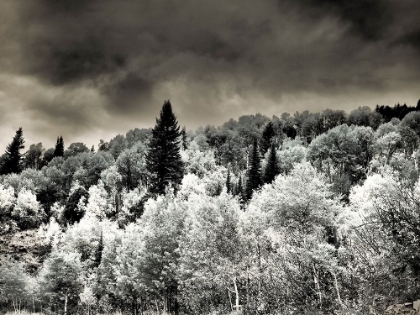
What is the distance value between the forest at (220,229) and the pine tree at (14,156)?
0.47m

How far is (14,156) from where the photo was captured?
133125 millimetres

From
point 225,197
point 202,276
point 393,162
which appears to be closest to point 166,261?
point 202,276

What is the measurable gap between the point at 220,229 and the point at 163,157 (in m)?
35.1

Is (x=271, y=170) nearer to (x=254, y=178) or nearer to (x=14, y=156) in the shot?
(x=254, y=178)

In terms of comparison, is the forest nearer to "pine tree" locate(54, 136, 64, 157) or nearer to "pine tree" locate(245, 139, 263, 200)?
"pine tree" locate(245, 139, 263, 200)

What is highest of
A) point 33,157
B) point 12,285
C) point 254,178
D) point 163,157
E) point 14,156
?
point 33,157

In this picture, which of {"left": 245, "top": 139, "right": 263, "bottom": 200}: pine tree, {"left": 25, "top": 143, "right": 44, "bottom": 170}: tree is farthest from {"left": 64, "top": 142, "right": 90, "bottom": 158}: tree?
{"left": 245, "top": 139, "right": 263, "bottom": 200}: pine tree

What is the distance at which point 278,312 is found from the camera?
1595 centimetres

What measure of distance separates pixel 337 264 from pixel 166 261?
16.1 meters

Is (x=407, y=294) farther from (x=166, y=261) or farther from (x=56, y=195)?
(x=56, y=195)

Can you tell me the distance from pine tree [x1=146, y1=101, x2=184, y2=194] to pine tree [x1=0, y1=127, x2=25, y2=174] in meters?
95.8

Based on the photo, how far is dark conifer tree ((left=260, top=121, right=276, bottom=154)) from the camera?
140 m

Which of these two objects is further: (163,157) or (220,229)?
(163,157)

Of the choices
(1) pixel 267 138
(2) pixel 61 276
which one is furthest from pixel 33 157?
(2) pixel 61 276
